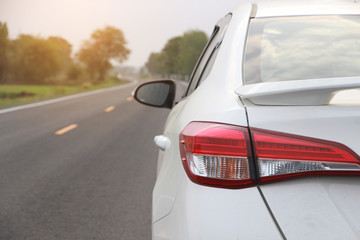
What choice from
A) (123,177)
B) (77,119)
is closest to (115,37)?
(77,119)

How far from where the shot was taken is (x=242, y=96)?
1.41 meters

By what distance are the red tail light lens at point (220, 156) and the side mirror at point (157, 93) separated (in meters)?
1.72

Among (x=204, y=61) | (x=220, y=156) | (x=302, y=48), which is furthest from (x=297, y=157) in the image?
(x=204, y=61)

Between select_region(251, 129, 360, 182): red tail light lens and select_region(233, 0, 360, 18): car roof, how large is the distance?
92 cm

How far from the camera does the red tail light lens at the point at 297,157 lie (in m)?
1.29

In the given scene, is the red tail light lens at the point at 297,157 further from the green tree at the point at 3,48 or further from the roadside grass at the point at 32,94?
the green tree at the point at 3,48

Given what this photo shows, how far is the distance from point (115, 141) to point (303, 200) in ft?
24.0

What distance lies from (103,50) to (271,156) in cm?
10919

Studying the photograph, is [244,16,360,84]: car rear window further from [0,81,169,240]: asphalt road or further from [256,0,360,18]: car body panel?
[0,81,169,240]: asphalt road

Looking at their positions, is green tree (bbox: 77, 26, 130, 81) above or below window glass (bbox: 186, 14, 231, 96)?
below

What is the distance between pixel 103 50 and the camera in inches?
4232

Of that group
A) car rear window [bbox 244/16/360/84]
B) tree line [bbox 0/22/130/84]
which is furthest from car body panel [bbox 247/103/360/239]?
tree line [bbox 0/22/130/84]

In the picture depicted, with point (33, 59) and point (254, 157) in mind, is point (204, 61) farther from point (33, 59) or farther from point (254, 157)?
point (33, 59)

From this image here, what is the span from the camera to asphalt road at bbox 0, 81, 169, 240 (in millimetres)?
3709
